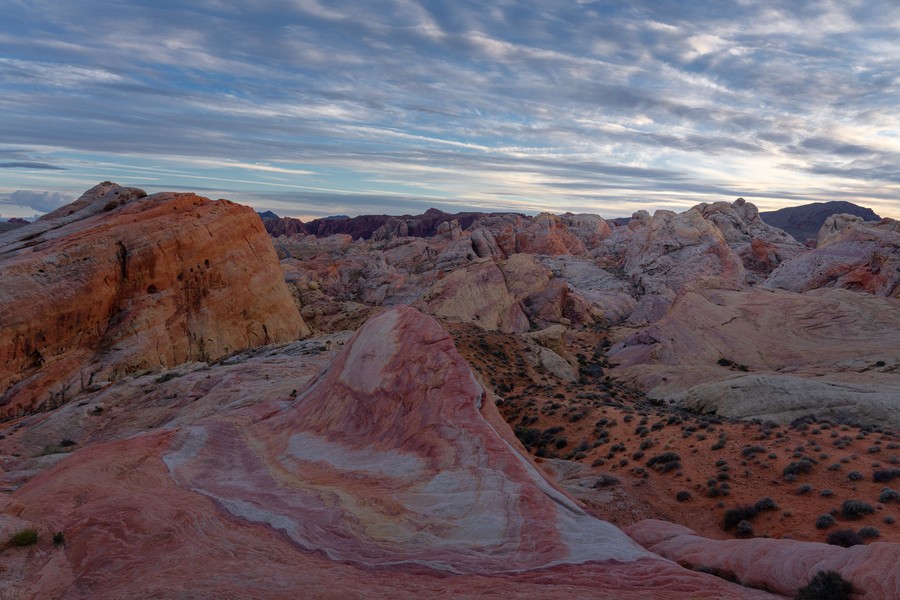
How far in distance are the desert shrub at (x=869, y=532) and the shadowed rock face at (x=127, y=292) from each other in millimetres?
34664

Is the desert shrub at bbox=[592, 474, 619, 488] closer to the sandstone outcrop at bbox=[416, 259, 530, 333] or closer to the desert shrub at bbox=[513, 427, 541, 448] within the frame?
the desert shrub at bbox=[513, 427, 541, 448]

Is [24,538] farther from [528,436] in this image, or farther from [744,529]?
[528,436]

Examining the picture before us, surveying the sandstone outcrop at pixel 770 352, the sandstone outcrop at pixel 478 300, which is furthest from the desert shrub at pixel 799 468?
the sandstone outcrop at pixel 478 300

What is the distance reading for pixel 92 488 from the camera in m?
12.8

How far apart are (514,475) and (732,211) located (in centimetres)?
12788

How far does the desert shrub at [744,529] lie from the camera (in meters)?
15.2

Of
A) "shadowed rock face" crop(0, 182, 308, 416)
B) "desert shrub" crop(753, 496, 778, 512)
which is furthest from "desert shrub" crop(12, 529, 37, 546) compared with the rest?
"shadowed rock face" crop(0, 182, 308, 416)

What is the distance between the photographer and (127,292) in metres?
34.2

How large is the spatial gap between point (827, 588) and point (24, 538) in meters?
14.3

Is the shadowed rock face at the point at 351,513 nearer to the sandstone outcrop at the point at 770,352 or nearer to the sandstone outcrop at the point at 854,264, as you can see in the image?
the sandstone outcrop at the point at 770,352

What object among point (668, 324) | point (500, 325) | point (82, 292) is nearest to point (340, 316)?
point (500, 325)

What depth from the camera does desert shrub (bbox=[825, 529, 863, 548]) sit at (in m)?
13.2

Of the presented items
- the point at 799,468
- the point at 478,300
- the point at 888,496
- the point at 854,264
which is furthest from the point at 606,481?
the point at 854,264

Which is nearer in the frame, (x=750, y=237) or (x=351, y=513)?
(x=351, y=513)
